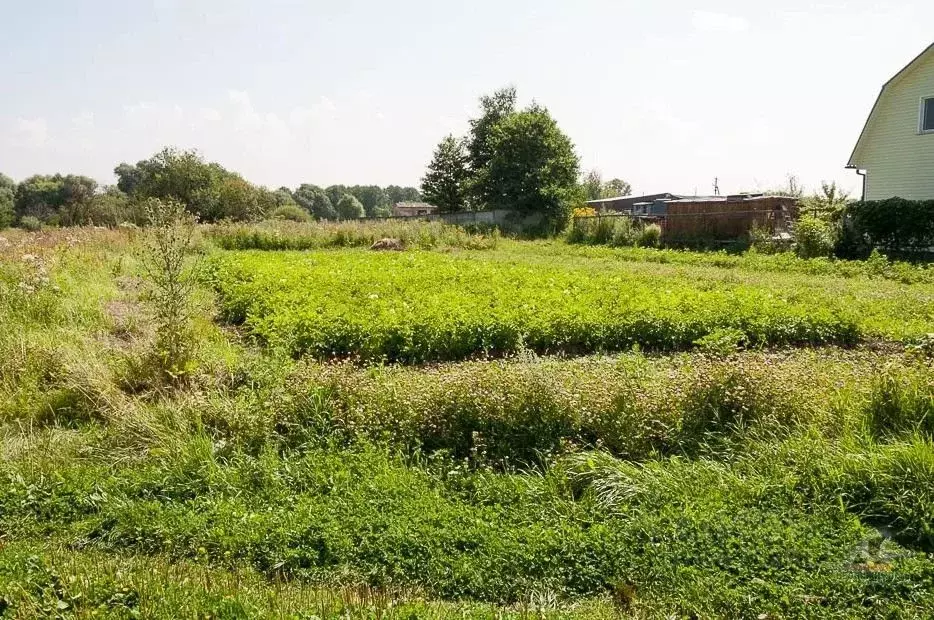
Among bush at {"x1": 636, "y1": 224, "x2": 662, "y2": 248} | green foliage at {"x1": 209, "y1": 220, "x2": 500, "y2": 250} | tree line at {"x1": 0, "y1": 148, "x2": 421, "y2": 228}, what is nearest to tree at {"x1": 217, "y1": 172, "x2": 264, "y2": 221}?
tree line at {"x1": 0, "y1": 148, "x2": 421, "y2": 228}

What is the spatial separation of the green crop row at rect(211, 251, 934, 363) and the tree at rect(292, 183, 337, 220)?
79.2 metres

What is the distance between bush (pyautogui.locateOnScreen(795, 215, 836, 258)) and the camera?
16.8 meters

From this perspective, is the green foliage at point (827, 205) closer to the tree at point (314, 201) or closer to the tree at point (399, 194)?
the tree at point (314, 201)

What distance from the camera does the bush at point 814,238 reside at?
16.8 m

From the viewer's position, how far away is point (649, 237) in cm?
2120

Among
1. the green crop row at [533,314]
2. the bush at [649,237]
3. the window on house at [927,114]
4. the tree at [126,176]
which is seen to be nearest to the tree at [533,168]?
the bush at [649,237]

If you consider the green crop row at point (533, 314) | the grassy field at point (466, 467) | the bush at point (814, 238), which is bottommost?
the grassy field at point (466, 467)

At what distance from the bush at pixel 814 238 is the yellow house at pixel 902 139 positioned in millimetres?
4668

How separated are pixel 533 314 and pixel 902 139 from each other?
18.5 m

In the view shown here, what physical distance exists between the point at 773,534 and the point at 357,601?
2292 millimetres

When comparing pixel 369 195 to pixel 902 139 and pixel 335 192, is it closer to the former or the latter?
pixel 335 192

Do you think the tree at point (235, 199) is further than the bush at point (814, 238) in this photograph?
Yes

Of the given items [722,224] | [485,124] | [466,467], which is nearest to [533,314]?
[466,467]

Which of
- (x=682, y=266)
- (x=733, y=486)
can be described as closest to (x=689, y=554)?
(x=733, y=486)
